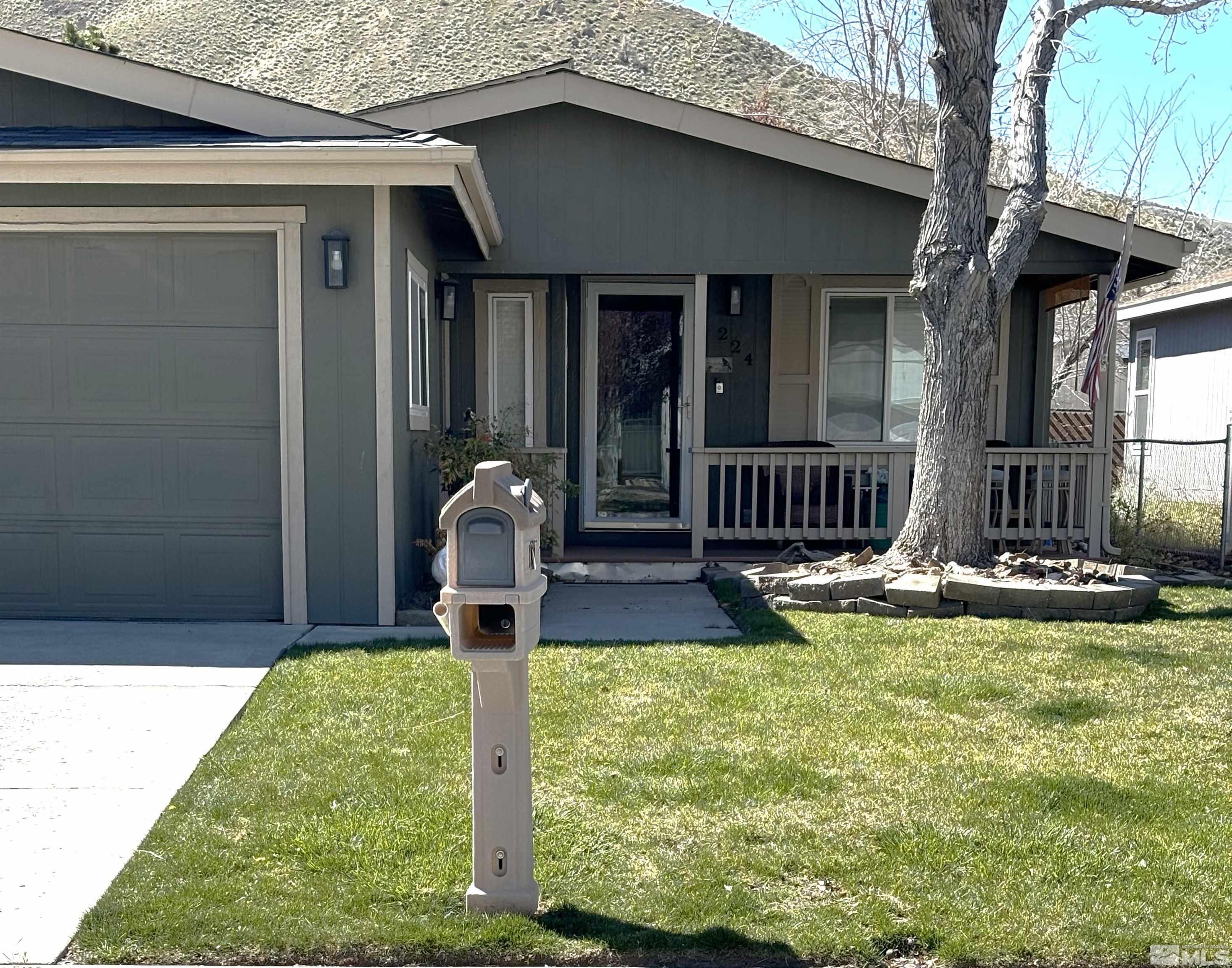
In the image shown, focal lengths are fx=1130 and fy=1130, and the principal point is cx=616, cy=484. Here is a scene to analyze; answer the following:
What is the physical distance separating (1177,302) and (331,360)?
529 inches

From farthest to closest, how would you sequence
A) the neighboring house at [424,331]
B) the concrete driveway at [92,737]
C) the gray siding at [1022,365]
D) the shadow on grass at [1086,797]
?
the gray siding at [1022,365] → the neighboring house at [424,331] → the shadow on grass at [1086,797] → the concrete driveway at [92,737]

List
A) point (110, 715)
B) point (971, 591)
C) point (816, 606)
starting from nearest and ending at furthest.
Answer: point (110, 715) → point (971, 591) → point (816, 606)

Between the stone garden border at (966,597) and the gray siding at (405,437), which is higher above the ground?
the gray siding at (405,437)

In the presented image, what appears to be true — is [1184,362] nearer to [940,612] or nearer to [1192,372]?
[1192,372]

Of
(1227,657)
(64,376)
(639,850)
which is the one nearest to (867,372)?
(1227,657)

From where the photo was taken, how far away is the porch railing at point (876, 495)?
9.30m

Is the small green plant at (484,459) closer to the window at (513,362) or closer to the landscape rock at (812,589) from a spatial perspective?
the window at (513,362)

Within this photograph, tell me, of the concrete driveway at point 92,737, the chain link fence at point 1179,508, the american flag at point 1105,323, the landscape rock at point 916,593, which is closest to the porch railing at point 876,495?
the american flag at point 1105,323

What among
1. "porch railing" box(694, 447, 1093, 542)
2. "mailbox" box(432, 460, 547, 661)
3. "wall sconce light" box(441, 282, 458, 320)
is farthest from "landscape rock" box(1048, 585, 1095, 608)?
"mailbox" box(432, 460, 547, 661)

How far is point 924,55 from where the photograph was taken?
20.0m

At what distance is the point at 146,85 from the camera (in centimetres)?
762

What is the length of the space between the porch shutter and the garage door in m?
5.08

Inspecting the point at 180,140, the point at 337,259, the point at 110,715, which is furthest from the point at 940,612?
the point at 180,140

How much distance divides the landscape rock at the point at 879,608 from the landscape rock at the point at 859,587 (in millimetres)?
Result: 32
